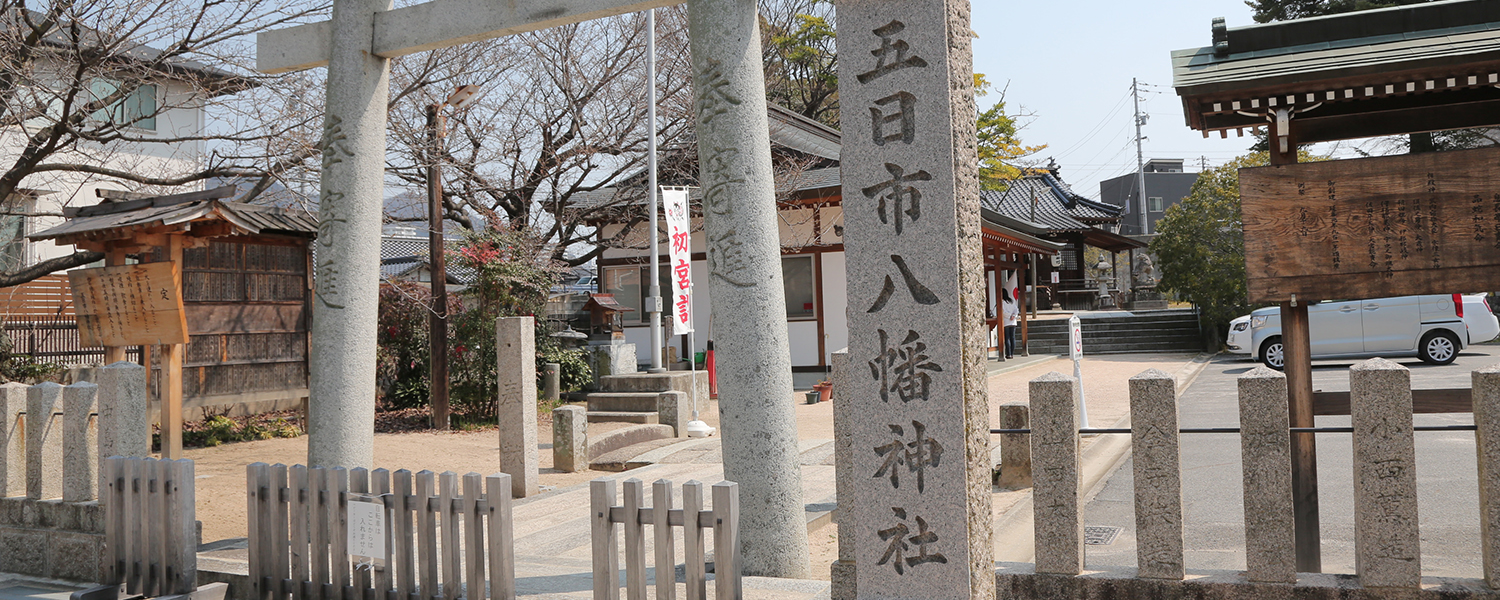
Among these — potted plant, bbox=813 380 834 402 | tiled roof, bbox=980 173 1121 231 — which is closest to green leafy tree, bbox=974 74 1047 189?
tiled roof, bbox=980 173 1121 231

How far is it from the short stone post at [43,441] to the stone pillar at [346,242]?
184 centimetres

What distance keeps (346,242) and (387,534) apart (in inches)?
85.9

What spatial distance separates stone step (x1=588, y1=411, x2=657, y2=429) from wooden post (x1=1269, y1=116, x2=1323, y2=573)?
8.88 metres

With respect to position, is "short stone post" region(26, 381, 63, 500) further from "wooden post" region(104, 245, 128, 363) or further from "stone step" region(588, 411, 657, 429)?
"stone step" region(588, 411, 657, 429)

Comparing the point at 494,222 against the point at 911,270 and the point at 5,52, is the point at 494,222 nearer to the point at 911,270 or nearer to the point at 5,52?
the point at 5,52

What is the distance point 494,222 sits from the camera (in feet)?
54.9

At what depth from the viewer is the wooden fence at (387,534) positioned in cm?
439

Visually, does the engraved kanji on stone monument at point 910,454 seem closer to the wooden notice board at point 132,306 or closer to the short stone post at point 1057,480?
the short stone post at point 1057,480

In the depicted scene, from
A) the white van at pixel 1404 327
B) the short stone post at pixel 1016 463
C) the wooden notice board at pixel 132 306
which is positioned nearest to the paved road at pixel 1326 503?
the short stone post at pixel 1016 463

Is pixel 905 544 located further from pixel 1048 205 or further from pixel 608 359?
pixel 1048 205

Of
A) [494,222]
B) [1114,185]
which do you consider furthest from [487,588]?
[1114,185]

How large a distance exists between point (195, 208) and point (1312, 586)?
8.96 metres

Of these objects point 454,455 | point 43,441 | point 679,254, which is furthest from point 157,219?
point 679,254

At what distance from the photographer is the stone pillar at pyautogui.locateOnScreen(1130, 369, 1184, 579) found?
4.03 m
